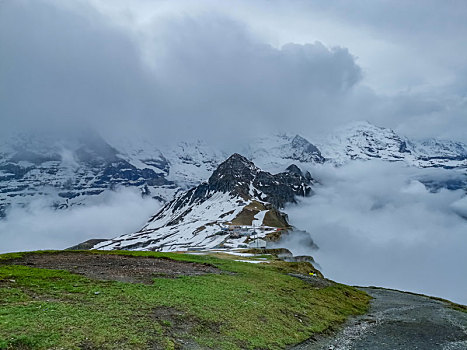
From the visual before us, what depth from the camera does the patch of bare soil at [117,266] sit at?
3934cm

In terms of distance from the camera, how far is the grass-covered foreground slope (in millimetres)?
22047

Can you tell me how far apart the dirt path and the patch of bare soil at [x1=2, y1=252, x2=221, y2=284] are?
60.3ft

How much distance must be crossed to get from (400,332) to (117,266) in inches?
1253

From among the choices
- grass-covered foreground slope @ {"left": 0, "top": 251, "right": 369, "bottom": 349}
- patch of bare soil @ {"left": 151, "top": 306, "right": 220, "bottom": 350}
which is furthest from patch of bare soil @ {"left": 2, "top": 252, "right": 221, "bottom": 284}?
patch of bare soil @ {"left": 151, "top": 306, "right": 220, "bottom": 350}

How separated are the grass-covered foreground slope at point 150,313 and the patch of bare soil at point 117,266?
1.95m

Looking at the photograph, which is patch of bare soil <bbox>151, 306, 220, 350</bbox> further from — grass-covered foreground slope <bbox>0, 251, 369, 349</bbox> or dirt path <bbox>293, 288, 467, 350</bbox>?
dirt path <bbox>293, 288, 467, 350</bbox>

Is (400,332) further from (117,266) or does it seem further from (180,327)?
(117,266)

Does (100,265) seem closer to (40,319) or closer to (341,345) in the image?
(40,319)

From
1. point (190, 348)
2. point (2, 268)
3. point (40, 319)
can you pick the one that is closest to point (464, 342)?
point (190, 348)

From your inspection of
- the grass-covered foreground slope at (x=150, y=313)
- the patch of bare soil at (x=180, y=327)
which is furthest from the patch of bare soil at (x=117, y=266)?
the patch of bare soil at (x=180, y=327)

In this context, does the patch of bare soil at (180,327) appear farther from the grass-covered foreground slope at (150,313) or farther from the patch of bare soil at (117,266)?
the patch of bare soil at (117,266)

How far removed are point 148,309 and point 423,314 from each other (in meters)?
41.3

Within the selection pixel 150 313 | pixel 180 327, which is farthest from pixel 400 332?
pixel 150 313

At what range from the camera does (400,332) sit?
39.8 metres
